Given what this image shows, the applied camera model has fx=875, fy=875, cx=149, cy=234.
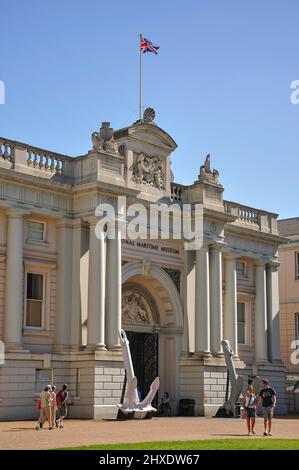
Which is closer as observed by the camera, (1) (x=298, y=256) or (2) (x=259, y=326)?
(2) (x=259, y=326)

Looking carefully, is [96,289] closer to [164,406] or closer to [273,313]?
[164,406]

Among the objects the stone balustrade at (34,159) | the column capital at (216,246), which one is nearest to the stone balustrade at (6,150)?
the stone balustrade at (34,159)

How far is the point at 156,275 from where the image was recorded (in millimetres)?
39625

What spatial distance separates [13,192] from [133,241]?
6630 mm

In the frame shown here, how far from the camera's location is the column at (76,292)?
115 feet

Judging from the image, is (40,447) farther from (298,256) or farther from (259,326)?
(298,256)

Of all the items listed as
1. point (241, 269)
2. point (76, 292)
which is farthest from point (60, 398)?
point (241, 269)

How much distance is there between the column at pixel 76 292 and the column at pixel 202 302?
7.13 metres

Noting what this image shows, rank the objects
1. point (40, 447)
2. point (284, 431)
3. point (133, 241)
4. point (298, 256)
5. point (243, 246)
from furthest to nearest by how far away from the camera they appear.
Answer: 1. point (298, 256)
2. point (243, 246)
3. point (133, 241)
4. point (284, 431)
5. point (40, 447)

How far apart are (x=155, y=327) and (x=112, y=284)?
19.1ft

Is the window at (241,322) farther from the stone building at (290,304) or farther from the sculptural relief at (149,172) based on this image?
the sculptural relief at (149,172)

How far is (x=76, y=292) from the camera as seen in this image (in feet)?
116

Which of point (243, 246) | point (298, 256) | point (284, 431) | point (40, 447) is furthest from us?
point (298, 256)

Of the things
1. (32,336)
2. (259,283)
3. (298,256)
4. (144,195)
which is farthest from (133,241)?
(298,256)
